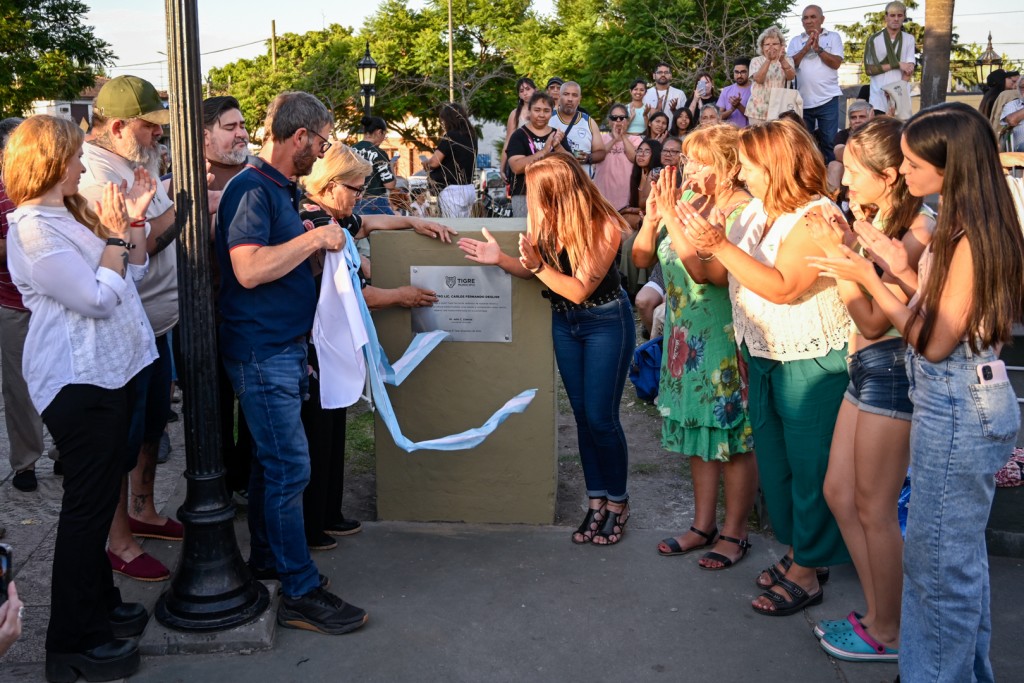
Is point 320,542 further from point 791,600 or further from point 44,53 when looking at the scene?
point 44,53

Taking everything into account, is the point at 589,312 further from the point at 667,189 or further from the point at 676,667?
the point at 676,667

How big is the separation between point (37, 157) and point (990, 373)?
3.13 meters

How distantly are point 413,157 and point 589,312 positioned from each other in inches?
1995

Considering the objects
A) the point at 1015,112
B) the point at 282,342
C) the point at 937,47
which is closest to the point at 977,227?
the point at 282,342

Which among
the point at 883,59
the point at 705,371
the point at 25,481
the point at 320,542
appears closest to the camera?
the point at 705,371

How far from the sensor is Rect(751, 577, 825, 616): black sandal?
4023 mm

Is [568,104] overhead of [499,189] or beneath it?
overhead

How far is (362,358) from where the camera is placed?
13.5 feet

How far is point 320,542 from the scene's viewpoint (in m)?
4.62

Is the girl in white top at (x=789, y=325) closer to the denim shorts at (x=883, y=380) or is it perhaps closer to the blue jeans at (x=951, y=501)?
the denim shorts at (x=883, y=380)

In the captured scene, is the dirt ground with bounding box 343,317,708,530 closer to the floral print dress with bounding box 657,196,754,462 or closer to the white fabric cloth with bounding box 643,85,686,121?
the floral print dress with bounding box 657,196,754,462

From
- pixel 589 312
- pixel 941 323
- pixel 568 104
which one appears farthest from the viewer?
pixel 568 104

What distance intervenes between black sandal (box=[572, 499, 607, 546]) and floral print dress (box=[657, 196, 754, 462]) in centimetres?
53

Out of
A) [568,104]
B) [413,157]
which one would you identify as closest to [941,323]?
[568,104]
